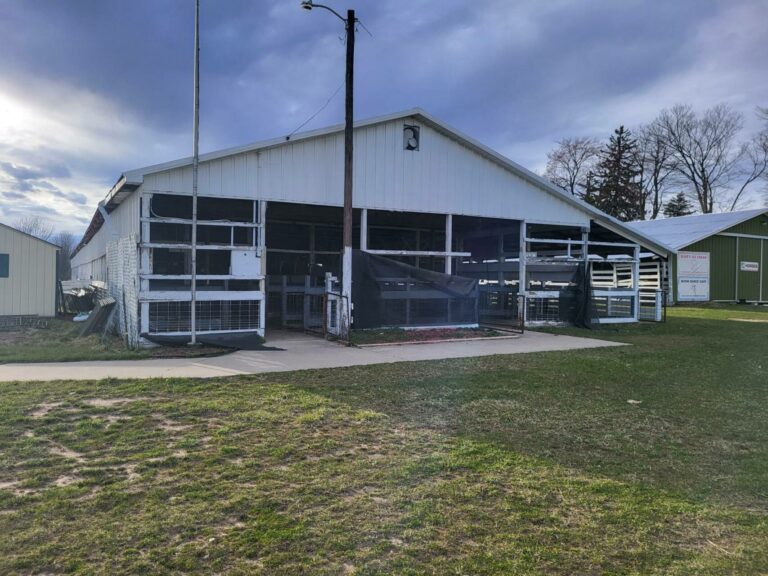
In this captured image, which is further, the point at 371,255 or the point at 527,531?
the point at 371,255

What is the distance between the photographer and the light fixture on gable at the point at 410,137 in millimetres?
12508

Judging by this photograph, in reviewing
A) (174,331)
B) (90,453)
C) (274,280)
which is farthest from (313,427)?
(274,280)

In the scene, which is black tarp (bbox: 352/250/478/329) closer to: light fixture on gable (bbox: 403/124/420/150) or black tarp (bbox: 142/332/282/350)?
black tarp (bbox: 142/332/282/350)

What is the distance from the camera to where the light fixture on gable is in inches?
492

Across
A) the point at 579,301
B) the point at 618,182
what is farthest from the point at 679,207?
the point at 579,301

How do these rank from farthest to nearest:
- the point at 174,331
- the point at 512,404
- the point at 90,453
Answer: the point at 174,331 → the point at 512,404 → the point at 90,453

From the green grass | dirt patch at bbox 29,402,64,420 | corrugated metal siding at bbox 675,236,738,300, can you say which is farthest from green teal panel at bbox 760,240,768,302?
dirt patch at bbox 29,402,64,420

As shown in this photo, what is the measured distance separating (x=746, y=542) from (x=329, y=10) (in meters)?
10.8

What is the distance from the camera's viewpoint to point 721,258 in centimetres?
2716

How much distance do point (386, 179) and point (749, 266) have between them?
24.6m

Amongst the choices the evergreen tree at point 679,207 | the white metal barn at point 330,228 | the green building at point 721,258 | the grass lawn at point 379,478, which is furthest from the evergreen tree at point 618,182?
the grass lawn at point 379,478

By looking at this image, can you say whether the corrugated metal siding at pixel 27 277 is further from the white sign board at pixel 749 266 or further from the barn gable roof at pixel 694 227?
the white sign board at pixel 749 266

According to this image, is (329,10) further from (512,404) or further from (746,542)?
(746,542)

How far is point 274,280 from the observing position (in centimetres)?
1424
